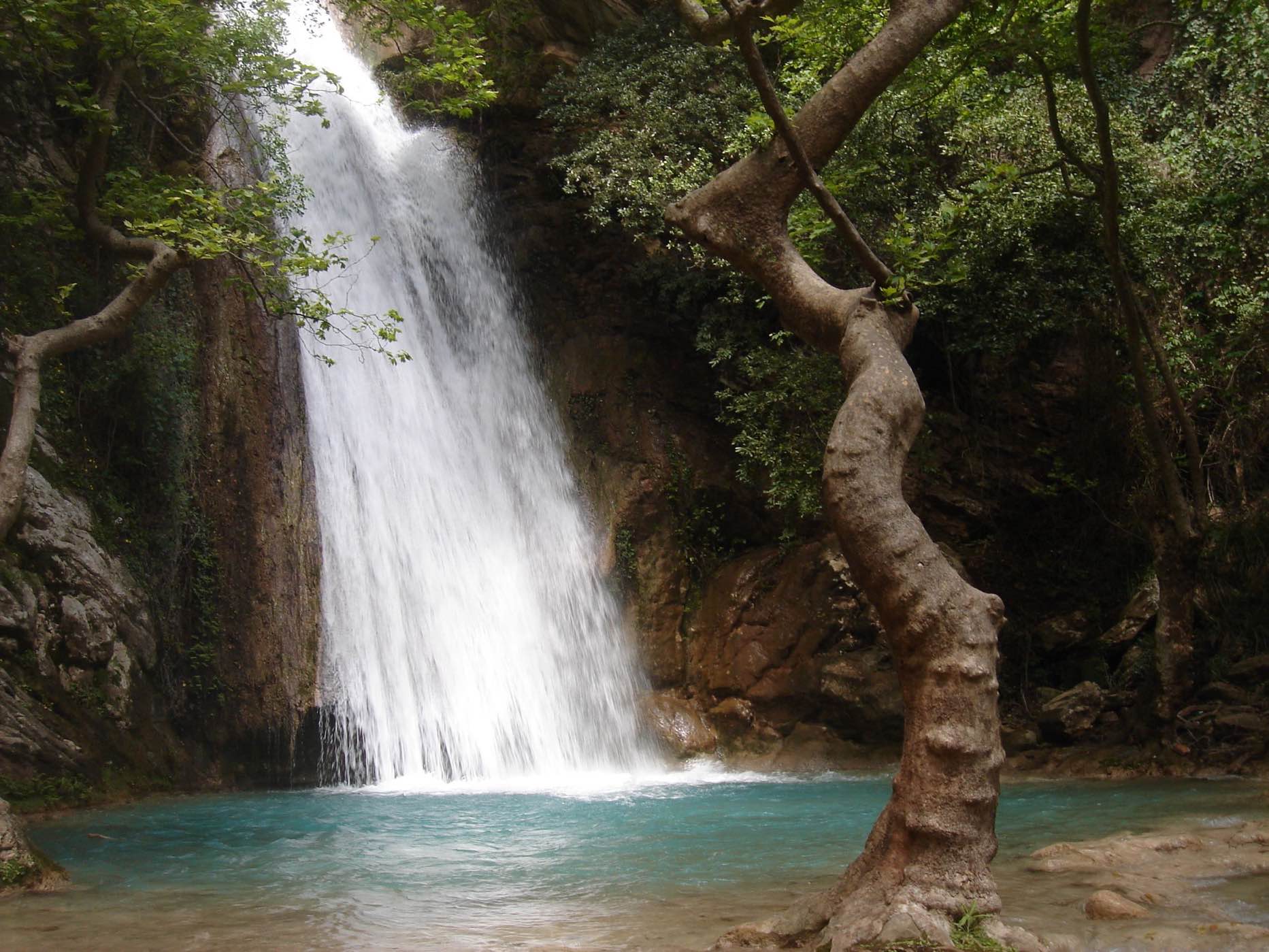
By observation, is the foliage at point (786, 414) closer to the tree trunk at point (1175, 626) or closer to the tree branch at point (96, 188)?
the tree trunk at point (1175, 626)

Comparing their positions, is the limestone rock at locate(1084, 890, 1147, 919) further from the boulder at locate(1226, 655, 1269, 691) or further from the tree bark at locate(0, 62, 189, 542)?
the boulder at locate(1226, 655, 1269, 691)

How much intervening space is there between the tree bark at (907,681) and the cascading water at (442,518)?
28.6ft

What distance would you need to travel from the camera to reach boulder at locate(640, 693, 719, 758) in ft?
42.9

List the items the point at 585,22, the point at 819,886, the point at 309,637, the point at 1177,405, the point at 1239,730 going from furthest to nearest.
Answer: the point at 585,22 < the point at 309,637 < the point at 1177,405 < the point at 1239,730 < the point at 819,886

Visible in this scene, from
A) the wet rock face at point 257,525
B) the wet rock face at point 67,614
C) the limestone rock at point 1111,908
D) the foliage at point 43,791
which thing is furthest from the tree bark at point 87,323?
the limestone rock at point 1111,908

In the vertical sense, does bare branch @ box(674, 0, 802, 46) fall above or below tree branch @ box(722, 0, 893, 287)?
above

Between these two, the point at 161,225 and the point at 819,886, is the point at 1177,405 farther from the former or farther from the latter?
the point at 161,225

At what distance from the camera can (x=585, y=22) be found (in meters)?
17.8

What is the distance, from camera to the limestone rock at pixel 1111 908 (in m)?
4.30

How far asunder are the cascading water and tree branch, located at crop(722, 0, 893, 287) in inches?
346

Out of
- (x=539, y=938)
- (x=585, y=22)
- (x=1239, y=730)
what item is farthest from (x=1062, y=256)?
(x=539, y=938)

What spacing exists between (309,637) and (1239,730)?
33.1ft

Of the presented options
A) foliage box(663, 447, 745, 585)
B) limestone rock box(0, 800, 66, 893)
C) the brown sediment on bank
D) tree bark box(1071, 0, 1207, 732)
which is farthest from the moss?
limestone rock box(0, 800, 66, 893)

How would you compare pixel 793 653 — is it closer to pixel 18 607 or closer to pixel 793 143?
pixel 18 607
